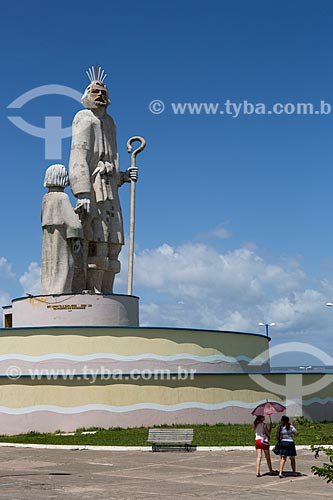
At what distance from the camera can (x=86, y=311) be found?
80.5 ft

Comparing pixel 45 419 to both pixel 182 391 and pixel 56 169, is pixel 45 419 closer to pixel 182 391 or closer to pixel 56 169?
pixel 182 391

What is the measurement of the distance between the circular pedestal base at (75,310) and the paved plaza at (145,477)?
6832 mm

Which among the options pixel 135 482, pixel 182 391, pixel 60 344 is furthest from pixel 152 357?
pixel 135 482

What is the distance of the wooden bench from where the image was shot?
704 inches

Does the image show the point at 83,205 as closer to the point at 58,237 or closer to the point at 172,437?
the point at 58,237

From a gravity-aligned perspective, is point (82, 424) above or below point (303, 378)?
below

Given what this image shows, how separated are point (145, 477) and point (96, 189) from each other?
14.4 meters

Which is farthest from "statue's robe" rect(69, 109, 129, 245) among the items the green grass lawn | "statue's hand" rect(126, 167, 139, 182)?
the green grass lawn

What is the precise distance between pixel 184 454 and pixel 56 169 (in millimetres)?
11992

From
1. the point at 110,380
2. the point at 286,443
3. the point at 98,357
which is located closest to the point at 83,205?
the point at 98,357

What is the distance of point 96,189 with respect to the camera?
26.5 metres

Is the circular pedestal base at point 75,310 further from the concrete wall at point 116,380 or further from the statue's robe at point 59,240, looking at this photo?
the concrete wall at point 116,380

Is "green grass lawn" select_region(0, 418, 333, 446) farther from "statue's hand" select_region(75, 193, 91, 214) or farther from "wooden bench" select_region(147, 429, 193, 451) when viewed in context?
"statue's hand" select_region(75, 193, 91, 214)

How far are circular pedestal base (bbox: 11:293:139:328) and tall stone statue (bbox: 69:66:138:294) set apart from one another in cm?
145
